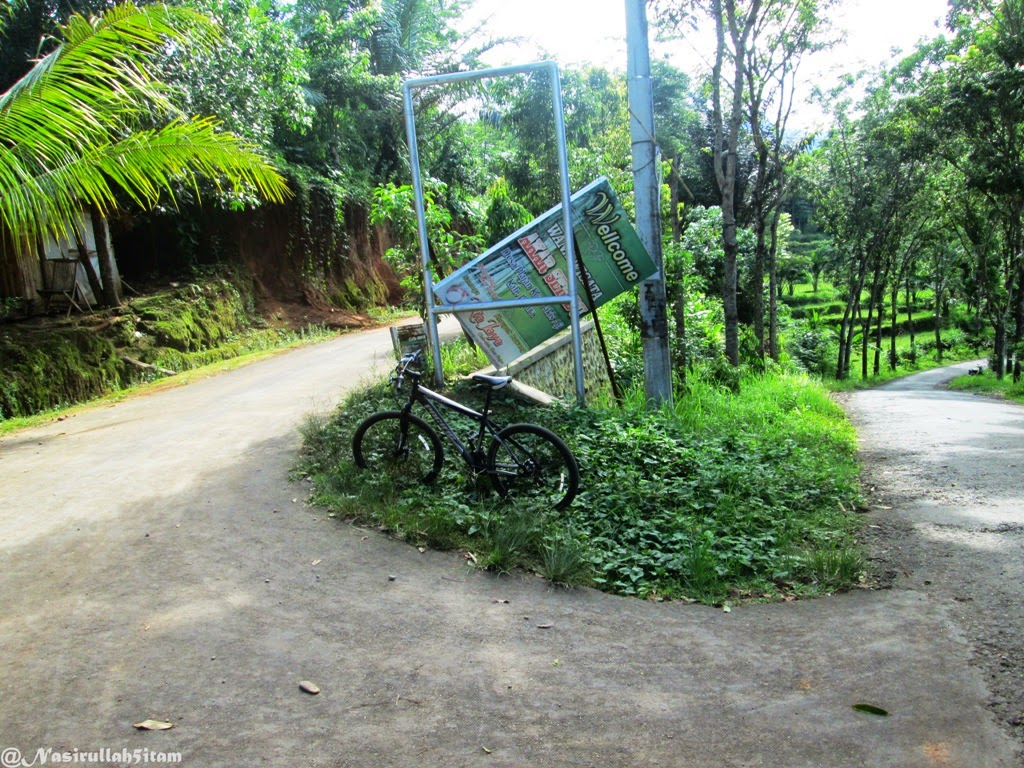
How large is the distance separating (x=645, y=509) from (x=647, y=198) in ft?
12.7

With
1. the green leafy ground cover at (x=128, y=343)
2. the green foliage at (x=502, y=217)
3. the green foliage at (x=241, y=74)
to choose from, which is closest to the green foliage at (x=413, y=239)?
the green leafy ground cover at (x=128, y=343)

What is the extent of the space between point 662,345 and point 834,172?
71.4 feet

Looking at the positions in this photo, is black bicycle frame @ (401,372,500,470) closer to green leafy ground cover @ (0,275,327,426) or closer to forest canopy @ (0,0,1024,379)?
forest canopy @ (0,0,1024,379)

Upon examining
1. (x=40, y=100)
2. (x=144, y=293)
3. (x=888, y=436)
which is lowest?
(x=888, y=436)

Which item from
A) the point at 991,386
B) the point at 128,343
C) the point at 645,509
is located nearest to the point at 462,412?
the point at 645,509

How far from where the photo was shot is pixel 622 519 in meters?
5.56

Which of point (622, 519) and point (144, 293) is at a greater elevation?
point (144, 293)

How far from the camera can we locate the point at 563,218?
24.7ft

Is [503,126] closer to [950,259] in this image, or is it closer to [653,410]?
→ [653,410]

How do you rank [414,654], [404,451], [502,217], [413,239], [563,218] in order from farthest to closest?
[502,217] → [413,239] → [563,218] → [404,451] → [414,654]

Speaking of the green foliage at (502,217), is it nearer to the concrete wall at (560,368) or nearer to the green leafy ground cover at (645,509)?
the concrete wall at (560,368)

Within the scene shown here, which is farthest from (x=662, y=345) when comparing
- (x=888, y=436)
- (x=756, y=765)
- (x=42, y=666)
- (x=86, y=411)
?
(x=86, y=411)

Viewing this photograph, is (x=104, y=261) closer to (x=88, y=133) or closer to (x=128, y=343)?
(x=128, y=343)

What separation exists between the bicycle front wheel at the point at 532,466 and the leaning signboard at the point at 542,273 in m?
2.23
